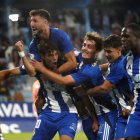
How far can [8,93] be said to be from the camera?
59.0 ft

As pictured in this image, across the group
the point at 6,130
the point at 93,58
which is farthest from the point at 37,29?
the point at 6,130

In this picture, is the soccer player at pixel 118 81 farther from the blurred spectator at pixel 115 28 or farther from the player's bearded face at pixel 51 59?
the blurred spectator at pixel 115 28

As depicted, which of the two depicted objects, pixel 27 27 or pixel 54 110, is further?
pixel 27 27

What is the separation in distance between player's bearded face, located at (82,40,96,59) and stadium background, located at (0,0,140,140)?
20.1ft

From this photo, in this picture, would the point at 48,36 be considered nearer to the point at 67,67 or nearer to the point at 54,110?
the point at 67,67

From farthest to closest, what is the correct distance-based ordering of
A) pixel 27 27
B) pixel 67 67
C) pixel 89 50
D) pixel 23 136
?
pixel 27 27 → pixel 23 136 → pixel 89 50 → pixel 67 67

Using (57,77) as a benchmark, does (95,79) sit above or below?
below

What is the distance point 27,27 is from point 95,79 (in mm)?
13579

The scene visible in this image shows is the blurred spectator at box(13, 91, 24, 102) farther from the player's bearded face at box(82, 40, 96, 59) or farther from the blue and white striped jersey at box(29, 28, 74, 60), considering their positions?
the player's bearded face at box(82, 40, 96, 59)

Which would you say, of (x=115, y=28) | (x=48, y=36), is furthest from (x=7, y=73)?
(x=115, y=28)

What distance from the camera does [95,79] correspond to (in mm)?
8344

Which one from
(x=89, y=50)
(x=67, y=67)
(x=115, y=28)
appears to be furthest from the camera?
(x=115, y=28)

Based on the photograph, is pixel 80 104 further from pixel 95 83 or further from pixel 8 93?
pixel 8 93

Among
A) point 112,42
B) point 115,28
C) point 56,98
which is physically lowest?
point 115,28
